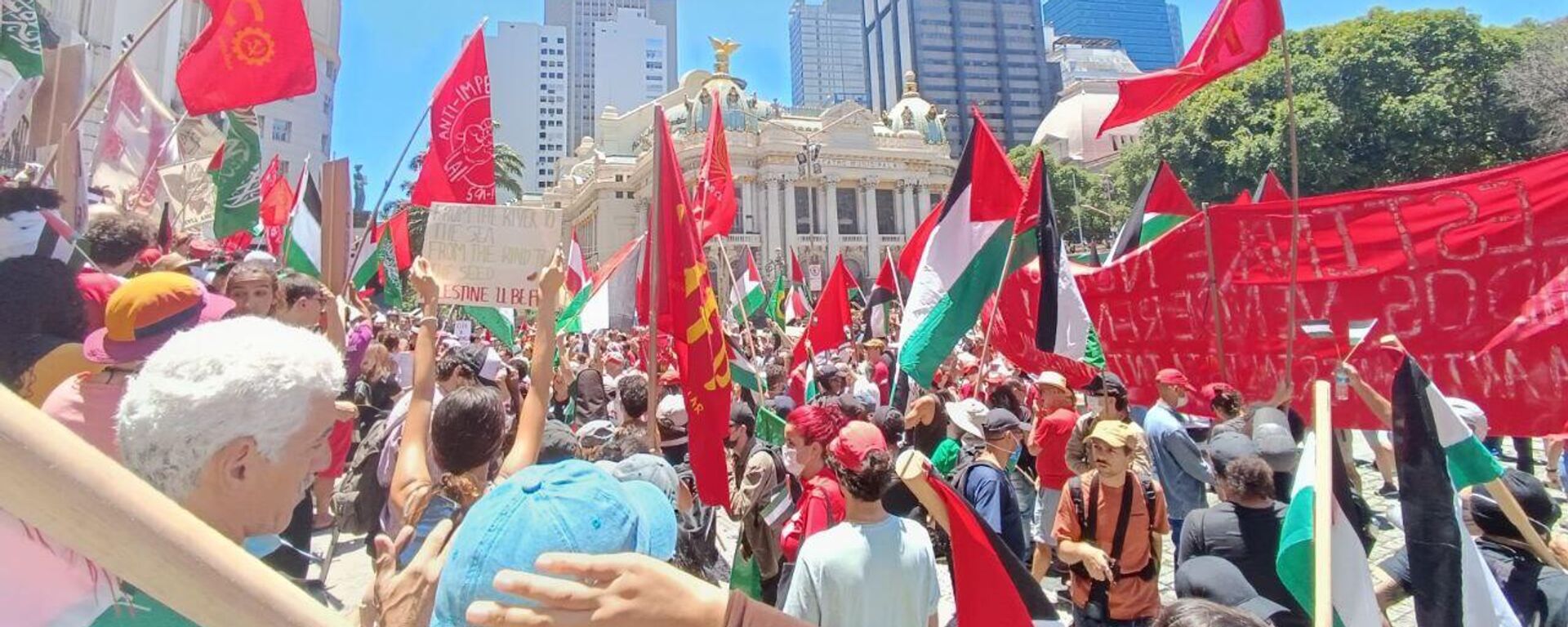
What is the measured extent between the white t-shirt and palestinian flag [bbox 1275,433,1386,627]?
99cm

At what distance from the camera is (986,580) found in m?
2.27

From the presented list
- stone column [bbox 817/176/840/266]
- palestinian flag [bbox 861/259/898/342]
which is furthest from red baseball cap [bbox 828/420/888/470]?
stone column [bbox 817/176/840/266]

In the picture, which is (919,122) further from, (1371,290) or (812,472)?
(812,472)

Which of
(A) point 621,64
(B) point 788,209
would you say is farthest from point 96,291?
(A) point 621,64

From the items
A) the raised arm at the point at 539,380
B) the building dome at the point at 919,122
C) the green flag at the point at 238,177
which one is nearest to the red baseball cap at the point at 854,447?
the raised arm at the point at 539,380

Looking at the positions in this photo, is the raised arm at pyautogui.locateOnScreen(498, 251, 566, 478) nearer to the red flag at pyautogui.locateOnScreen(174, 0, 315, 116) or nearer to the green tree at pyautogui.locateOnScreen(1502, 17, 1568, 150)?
the red flag at pyautogui.locateOnScreen(174, 0, 315, 116)

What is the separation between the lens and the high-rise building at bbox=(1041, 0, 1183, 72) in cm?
12519

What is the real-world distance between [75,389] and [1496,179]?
5372 mm

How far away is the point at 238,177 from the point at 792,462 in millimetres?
7079

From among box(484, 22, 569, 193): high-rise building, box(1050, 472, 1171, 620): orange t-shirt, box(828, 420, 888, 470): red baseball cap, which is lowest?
box(1050, 472, 1171, 620): orange t-shirt

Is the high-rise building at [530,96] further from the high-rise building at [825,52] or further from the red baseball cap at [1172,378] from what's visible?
the red baseball cap at [1172,378]

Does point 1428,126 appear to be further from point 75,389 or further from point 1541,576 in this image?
point 75,389

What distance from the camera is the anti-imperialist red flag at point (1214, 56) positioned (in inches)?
179

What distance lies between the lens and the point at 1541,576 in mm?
2516
